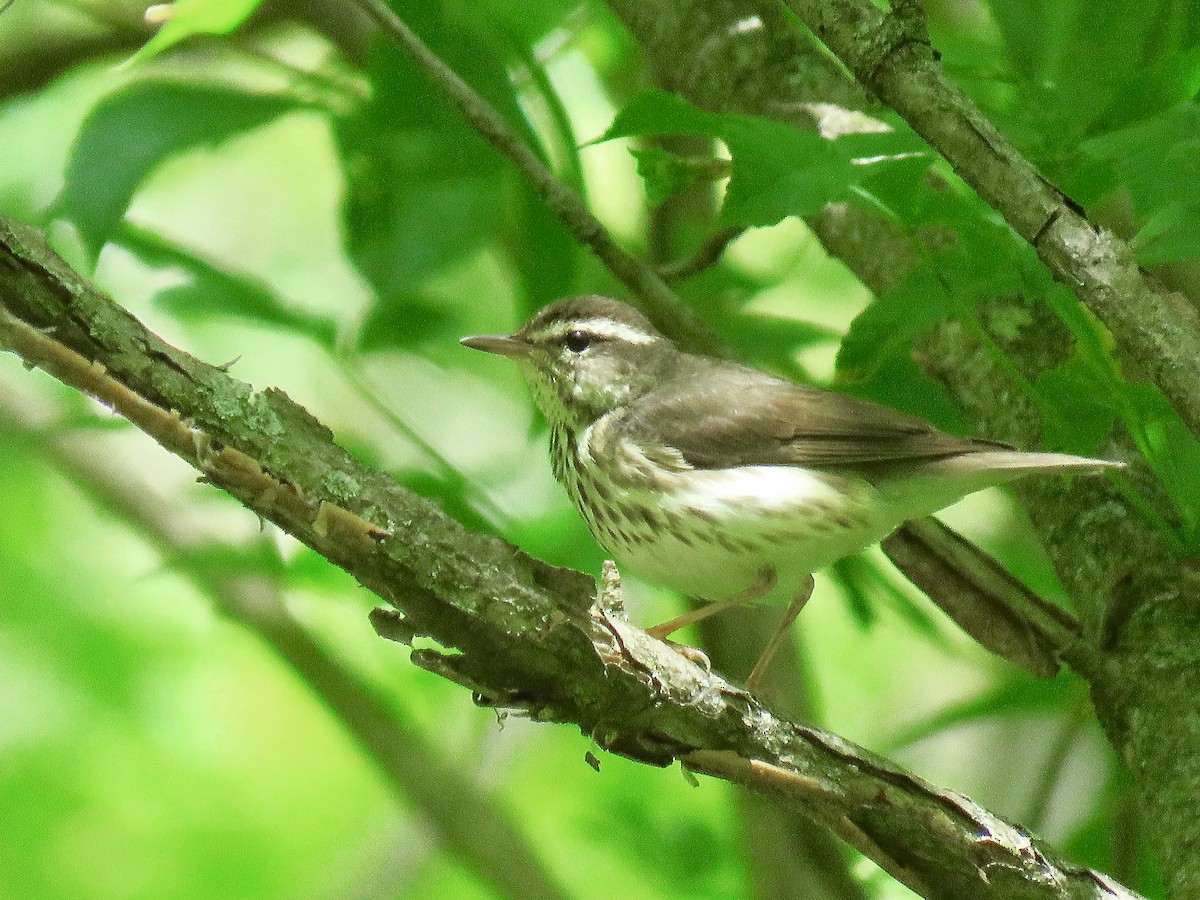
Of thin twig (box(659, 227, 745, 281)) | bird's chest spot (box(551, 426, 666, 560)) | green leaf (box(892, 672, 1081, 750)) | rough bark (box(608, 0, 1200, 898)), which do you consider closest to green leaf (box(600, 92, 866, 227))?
rough bark (box(608, 0, 1200, 898))

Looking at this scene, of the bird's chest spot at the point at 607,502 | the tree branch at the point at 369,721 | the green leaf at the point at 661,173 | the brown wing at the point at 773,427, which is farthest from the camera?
the tree branch at the point at 369,721

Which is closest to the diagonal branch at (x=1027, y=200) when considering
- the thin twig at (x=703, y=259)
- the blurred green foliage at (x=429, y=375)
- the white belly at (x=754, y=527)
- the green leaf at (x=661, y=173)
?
the blurred green foliage at (x=429, y=375)

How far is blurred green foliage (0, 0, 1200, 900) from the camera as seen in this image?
7.48ft

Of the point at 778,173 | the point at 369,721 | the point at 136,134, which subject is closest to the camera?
the point at 778,173

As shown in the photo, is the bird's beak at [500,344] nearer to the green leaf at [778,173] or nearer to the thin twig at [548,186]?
the thin twig at [548,186]

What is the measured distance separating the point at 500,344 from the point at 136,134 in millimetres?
1034

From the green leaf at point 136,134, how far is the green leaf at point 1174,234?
78.6 inches

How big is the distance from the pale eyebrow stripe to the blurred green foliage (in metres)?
0.12

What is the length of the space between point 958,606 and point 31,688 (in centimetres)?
324

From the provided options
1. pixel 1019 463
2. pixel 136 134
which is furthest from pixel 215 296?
pixel 1019 463

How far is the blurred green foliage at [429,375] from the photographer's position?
228 centimetres

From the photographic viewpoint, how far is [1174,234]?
1925mm

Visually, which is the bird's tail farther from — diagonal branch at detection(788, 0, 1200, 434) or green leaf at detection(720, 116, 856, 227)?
green leaf at detection(720, 116, 856, 227)

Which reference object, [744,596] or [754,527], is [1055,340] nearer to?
[754,527]
